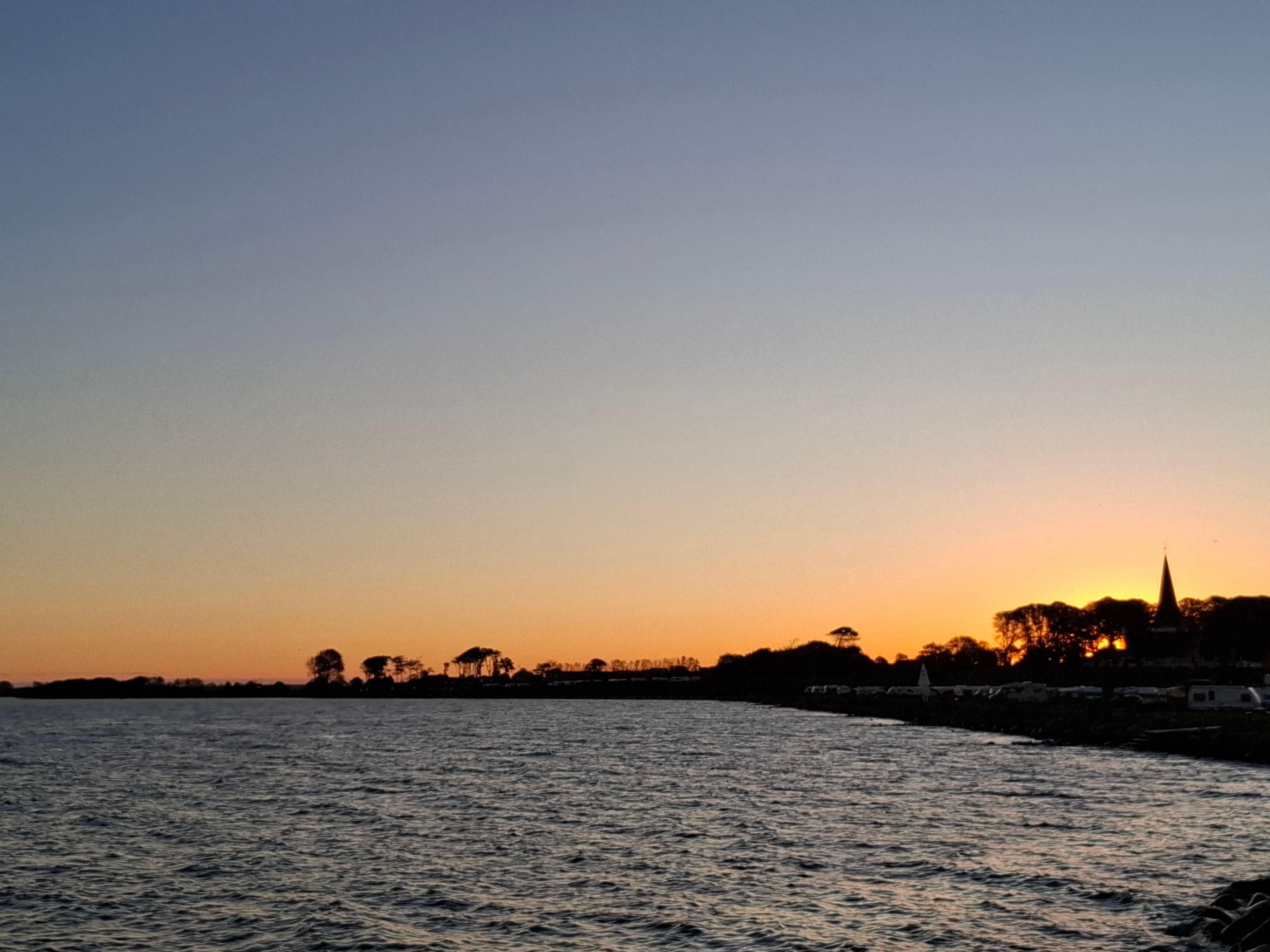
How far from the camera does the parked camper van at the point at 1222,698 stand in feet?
325

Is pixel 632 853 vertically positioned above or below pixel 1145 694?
below

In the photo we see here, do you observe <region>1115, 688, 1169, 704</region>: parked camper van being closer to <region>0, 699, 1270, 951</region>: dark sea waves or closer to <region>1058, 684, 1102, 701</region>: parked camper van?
<region>1058, 684, 1102, 701</region>: parked camper van

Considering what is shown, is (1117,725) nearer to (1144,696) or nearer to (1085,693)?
(1144,696)

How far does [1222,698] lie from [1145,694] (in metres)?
35.0

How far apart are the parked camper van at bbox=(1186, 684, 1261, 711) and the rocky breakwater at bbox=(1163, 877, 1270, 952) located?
255ft

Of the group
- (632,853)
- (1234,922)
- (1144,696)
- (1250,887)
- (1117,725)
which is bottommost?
(632,853)

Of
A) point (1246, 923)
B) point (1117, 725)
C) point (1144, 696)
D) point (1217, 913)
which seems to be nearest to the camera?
point (1246, 923)

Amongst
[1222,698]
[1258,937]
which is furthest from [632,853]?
[1222,698]

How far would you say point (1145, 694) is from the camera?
13362 cm

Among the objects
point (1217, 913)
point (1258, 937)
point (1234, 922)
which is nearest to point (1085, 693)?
point (1217, 913)

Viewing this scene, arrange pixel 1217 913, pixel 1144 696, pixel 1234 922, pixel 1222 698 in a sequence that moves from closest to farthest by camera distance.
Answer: pixel 1234 922 < pixel 1217 913 < pixel 1222 698 < pixel 1144 696

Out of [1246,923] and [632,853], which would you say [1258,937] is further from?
[632,853]

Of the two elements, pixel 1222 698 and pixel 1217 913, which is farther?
pixel 1222 698

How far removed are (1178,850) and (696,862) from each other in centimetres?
1612
